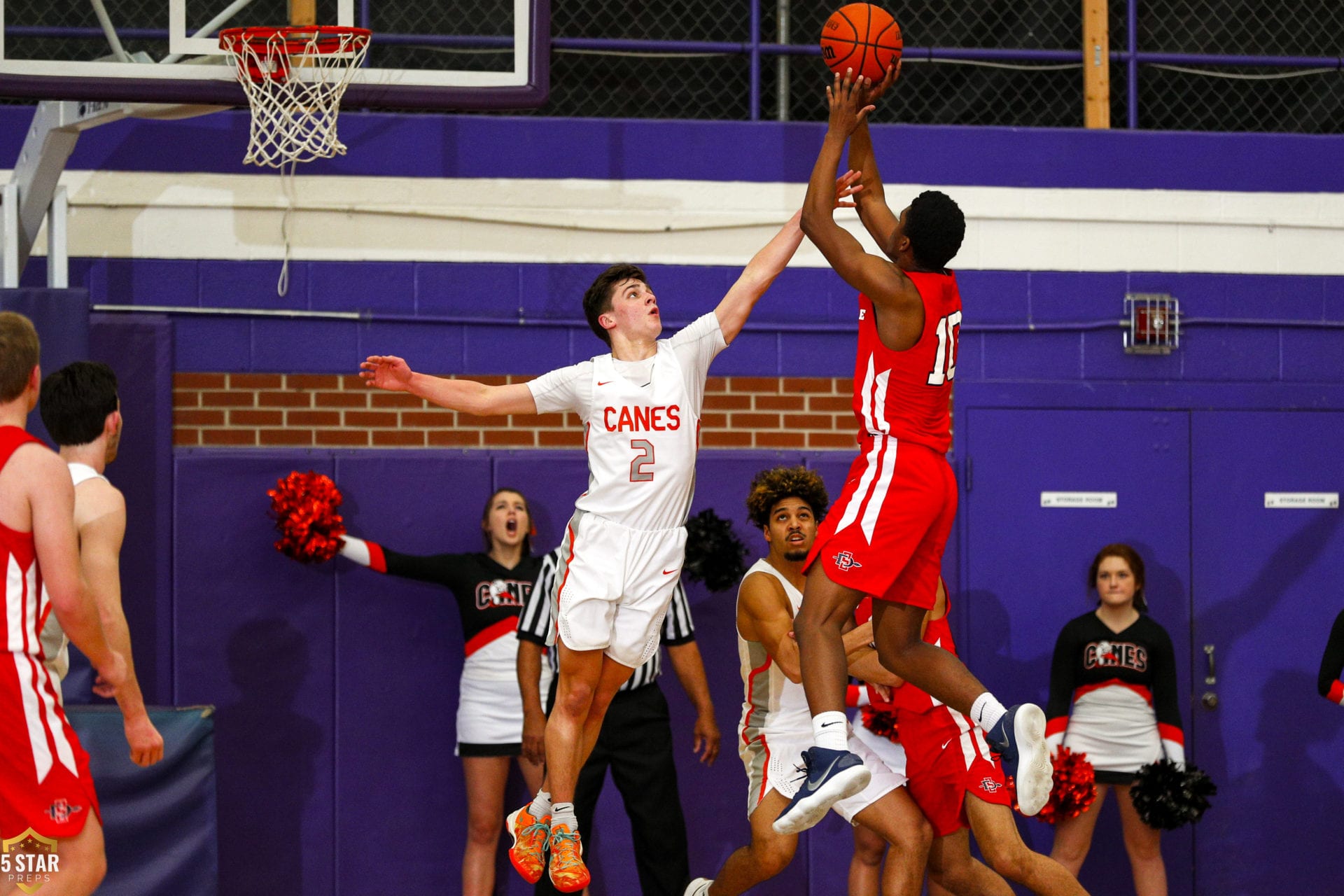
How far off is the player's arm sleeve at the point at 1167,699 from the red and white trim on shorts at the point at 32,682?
510 cm

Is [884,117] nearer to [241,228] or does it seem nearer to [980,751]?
[241,228]

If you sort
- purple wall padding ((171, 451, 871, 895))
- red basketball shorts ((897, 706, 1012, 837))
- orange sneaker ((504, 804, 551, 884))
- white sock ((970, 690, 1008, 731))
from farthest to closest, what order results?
purple wall padding ((171, 451, 871, 895)) < red basketball shorts ((897, 706, 1012, 837)) < orange sneaker ((504, 804, 551, 884)) < white sock ((970, 690, 1008, 731))

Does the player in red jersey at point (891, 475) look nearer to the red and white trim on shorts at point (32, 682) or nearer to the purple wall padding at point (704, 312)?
the red and white trim on shorts at point (32, 682)

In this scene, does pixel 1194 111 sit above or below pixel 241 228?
above

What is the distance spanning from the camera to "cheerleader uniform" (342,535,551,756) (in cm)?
730

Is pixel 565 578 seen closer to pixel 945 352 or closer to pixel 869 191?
pixel 945 352

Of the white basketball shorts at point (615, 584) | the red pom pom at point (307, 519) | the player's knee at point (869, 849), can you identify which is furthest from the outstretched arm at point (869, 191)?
the red pom pom at point (307, 519)

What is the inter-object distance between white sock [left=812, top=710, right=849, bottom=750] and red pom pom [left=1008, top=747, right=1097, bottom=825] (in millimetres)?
2737

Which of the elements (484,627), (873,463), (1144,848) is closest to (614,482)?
(873,463)

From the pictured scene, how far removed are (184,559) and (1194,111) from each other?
21.9ft

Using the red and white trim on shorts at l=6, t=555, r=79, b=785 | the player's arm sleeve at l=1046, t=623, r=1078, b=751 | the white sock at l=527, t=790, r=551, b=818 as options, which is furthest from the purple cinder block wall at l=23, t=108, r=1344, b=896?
the red and white trim on shorts at l=6, t=555, r=79, b=785

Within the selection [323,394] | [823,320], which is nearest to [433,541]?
[323,394]

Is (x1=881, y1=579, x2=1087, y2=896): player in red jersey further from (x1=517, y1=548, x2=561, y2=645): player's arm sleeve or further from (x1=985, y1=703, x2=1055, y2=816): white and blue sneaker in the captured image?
(x1=517, y1=548, x2=561, y2=645): player's arm sleeve

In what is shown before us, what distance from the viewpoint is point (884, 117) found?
363 inches
